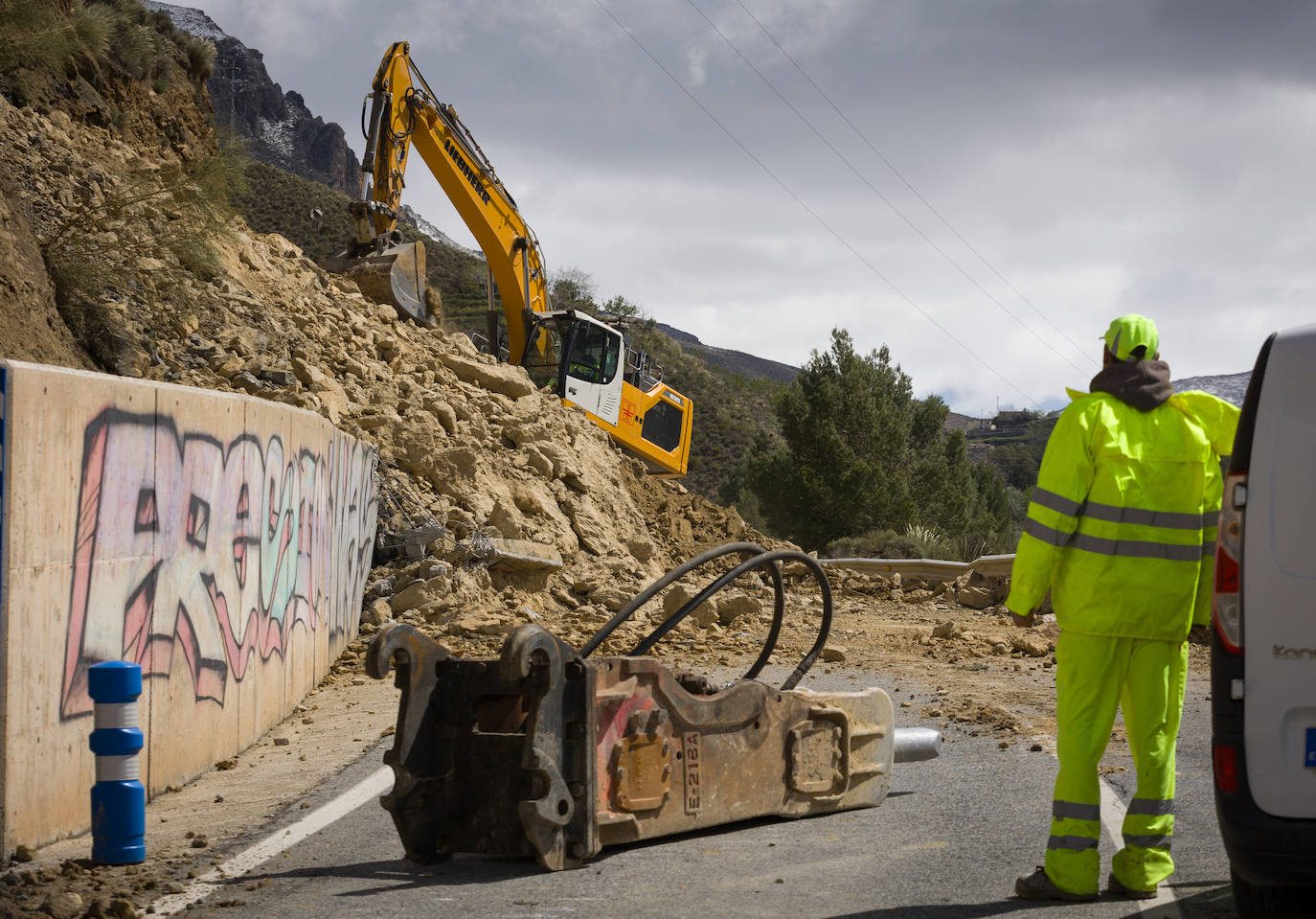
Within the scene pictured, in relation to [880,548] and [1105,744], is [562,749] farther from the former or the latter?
[880,548]

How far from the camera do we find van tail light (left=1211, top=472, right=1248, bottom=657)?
12.1 feet

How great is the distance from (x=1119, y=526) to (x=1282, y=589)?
980 millimetres

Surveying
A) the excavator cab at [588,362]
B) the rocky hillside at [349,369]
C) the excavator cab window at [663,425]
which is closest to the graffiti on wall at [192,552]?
the rocky hillside at [349,369]

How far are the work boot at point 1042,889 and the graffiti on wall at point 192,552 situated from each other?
3937 mm

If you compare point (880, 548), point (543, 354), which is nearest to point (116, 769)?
point (543, 354)

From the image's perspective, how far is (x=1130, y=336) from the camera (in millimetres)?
4816

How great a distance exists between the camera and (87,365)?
13695mm

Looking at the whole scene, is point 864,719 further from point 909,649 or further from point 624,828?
point 909,649

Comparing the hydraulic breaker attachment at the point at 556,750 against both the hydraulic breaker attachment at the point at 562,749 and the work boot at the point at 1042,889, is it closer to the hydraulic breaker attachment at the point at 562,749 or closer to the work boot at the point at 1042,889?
the hydraulic breaker attachment at the point at 562,749

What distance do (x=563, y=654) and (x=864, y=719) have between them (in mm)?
1851

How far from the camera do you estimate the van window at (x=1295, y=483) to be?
3.59m

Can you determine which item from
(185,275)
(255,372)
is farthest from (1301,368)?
(185,275)

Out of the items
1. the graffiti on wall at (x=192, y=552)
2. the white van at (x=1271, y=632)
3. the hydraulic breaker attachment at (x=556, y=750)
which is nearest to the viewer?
the white van at (x=1271, y=632)

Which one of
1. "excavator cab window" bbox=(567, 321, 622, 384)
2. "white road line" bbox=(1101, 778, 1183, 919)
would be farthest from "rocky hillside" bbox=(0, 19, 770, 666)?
"white road line" bbox=(1101, 778, 1183, 919)
